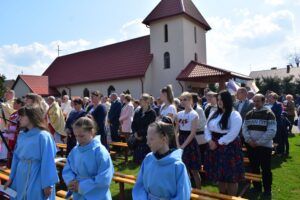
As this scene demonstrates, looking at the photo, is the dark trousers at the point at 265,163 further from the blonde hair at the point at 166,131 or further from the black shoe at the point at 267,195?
the blonde hair at the point at 166,131

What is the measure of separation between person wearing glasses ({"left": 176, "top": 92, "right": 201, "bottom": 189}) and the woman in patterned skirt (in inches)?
27.6

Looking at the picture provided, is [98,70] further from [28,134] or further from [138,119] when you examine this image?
[28,134]

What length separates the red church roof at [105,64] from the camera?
27.3 meters

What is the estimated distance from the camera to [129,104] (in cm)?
1062

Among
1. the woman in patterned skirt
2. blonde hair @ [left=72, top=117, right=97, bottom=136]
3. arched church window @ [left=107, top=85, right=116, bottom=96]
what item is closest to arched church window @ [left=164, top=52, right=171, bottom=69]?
arched church window @ [left=107, top=85, right=116, bottom=96]

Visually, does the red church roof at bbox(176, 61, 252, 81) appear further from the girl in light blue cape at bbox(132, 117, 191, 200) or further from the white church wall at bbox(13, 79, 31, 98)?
the girl in light blue cape at bbox(132, 117, 191, 200)

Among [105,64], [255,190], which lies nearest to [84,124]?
[255,190]

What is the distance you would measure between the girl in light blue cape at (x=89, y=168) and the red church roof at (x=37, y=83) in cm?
3208

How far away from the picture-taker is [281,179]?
6.84m

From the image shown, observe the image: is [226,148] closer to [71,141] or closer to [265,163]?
[265,163]

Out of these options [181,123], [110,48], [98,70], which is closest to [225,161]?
[181,123]

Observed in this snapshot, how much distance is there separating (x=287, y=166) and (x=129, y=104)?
521cm

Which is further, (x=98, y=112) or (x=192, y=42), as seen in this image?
(x=192, y=42)

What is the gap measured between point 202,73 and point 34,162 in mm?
20587
